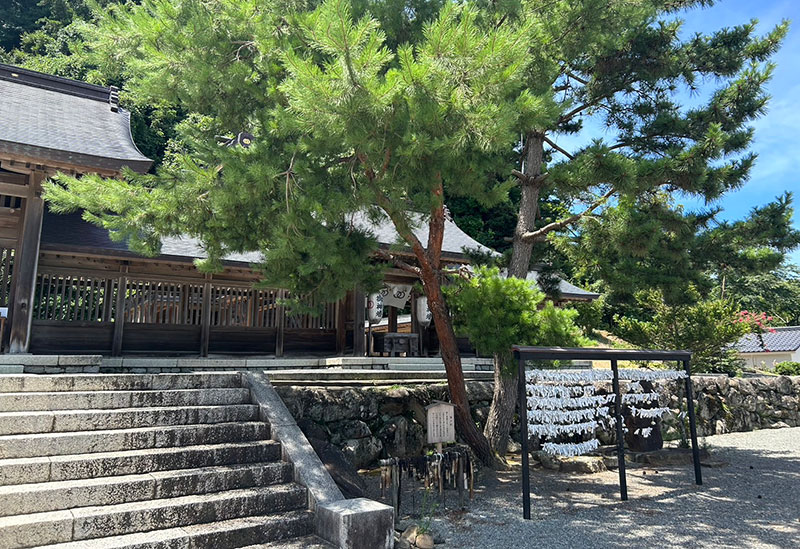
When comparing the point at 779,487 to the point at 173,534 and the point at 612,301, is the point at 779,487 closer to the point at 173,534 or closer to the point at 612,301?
the point at 612,301

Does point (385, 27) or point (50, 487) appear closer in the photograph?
point (50, 487)

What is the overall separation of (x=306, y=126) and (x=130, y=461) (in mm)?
3351

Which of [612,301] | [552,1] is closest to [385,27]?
[552,1]

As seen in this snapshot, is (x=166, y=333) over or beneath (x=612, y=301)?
beneath

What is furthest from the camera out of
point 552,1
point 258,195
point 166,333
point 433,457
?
point 166,333

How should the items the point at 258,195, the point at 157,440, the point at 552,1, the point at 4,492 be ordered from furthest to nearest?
the point at 552,1, the point at 258,195, the point at 157,440, the point at 4,492

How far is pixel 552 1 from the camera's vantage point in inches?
280

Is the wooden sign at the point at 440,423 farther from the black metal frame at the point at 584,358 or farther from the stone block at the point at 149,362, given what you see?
the stone block at the point at 149,362

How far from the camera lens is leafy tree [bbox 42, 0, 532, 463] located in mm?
4383

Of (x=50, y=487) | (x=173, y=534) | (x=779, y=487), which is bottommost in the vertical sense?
(x=779, y=487)

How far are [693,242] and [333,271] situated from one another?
5.72 meters

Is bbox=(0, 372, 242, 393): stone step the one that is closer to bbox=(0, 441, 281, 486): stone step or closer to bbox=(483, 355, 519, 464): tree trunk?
bbox=(0, 441, 281, 486): stone step

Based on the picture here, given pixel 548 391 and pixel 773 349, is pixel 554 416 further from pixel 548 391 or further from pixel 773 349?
pixel 773 349

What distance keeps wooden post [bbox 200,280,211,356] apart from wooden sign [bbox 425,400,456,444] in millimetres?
5101
